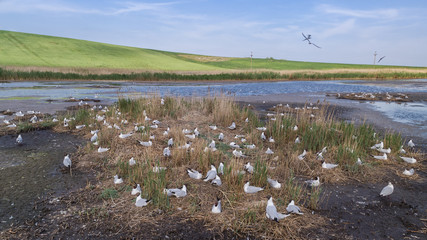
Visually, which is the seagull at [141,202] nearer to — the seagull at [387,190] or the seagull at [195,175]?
the seagull at [195,175]

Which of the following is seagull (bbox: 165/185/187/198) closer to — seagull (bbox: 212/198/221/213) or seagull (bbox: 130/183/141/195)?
seagull (bbox: 130/183/141/195)

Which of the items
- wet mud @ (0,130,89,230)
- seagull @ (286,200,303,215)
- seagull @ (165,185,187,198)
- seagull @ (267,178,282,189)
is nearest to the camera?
seagull @ (286,200,303,215)

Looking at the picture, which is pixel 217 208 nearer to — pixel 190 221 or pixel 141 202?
pixel 190 221

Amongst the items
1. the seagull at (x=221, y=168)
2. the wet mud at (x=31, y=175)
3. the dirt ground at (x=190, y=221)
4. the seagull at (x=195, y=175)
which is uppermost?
the seagull at (x=221, y=168)

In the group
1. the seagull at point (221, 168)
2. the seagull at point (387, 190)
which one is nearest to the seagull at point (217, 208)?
the seagull at point (221, 168)

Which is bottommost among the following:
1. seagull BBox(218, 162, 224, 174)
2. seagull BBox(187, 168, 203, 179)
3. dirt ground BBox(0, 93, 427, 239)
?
dirt ground BBox(0, 93, 427, 239)

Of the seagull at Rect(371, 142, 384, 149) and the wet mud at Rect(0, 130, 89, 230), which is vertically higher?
the seagull at Rect(371, 142, 384, 149)

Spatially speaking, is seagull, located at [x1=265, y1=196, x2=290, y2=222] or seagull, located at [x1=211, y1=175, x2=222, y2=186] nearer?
seagull, located at [x1=265, y1=196, x2=290, y2=222]

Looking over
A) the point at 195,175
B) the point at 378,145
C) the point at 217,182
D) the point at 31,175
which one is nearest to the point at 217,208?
the point at 217,182

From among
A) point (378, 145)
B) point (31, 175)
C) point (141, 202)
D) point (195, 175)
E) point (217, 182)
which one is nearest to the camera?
point (141, 202)

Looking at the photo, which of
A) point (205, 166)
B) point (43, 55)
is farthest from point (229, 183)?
point (43, 55)

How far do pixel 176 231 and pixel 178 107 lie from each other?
7050 millimetres

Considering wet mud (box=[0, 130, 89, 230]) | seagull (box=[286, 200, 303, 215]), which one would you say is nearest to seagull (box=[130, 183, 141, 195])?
wet mud (box=[0, 130, 89, 230])

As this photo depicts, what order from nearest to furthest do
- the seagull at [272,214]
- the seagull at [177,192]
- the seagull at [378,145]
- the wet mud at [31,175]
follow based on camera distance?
the seagull at [272,214] < the wet mud at [31,175] < the seagull at [177,192] < the seagull at [378,145]
